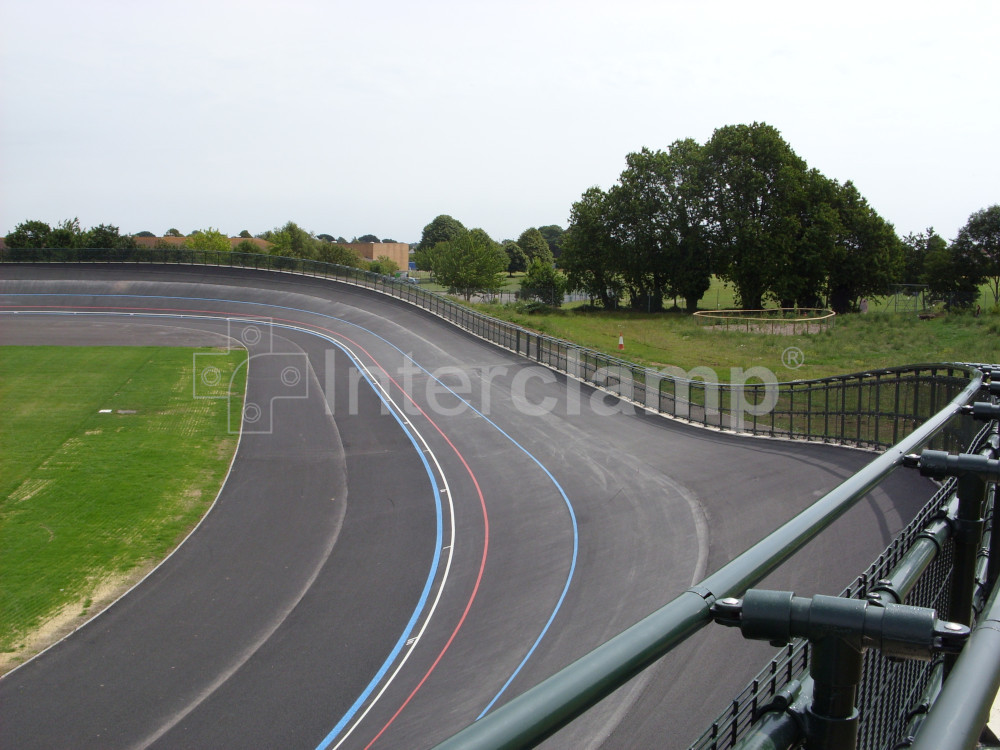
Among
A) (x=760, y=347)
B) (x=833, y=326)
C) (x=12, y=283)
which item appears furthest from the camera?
(x=12, y=283)

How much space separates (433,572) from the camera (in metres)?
16.6

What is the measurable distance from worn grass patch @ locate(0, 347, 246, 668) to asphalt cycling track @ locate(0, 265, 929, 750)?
884mm

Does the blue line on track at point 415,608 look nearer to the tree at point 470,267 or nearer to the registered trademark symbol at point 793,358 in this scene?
the registered trademark symbol at point 793,358

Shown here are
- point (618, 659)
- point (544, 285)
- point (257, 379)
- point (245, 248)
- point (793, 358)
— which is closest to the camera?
point (618, 659)

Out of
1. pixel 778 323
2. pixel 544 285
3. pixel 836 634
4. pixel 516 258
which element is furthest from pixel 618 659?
pixel 516 258

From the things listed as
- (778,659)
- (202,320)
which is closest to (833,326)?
(202,320)

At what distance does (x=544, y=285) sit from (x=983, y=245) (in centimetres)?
3802

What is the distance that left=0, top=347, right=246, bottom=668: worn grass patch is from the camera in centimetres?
1642

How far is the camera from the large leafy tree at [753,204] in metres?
58.8

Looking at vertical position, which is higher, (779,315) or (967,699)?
(779,315)

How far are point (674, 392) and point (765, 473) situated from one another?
6805mm

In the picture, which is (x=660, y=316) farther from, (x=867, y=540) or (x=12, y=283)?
(x=12, y=283)

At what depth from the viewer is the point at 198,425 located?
2853cm

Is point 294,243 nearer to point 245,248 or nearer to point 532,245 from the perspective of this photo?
point 245,248
